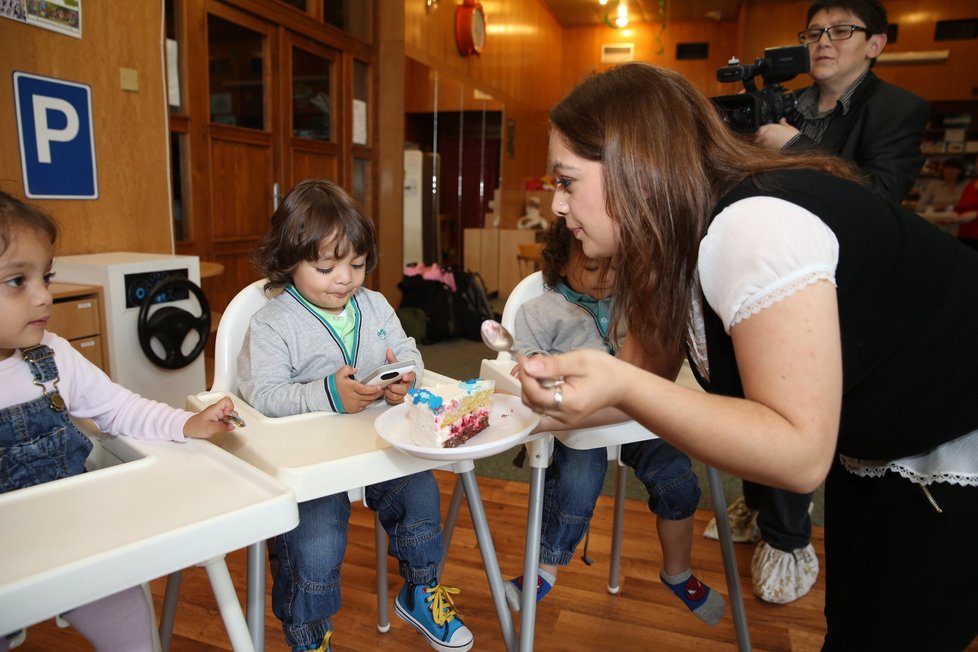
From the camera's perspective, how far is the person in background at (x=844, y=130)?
1.66 meters

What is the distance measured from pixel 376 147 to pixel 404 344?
3823mm

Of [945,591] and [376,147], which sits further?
[376,147]

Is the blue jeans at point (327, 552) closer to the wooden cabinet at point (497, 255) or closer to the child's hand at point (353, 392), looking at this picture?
the child's hand at point (353, 392)

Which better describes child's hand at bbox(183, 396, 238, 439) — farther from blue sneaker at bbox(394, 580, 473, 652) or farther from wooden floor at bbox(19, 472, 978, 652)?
wooden floor at bbox(19, 472, 978, 652)

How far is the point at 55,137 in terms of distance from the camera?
8.20 ft

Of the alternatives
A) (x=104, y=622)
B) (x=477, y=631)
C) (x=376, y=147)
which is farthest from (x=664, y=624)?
(x=376, y=147)

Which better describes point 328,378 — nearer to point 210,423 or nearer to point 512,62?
point 210,423

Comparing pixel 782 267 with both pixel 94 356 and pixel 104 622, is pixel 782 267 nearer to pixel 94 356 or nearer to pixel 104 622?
pixel 104 622

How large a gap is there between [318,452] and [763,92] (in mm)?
1299

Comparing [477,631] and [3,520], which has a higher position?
[3,520]

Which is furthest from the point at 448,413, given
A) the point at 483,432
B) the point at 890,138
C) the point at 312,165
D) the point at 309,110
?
the point at 309,110

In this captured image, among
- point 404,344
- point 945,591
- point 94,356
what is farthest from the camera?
point 94,356

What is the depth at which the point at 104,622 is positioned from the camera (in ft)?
2.93

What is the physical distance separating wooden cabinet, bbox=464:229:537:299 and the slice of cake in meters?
5.55
